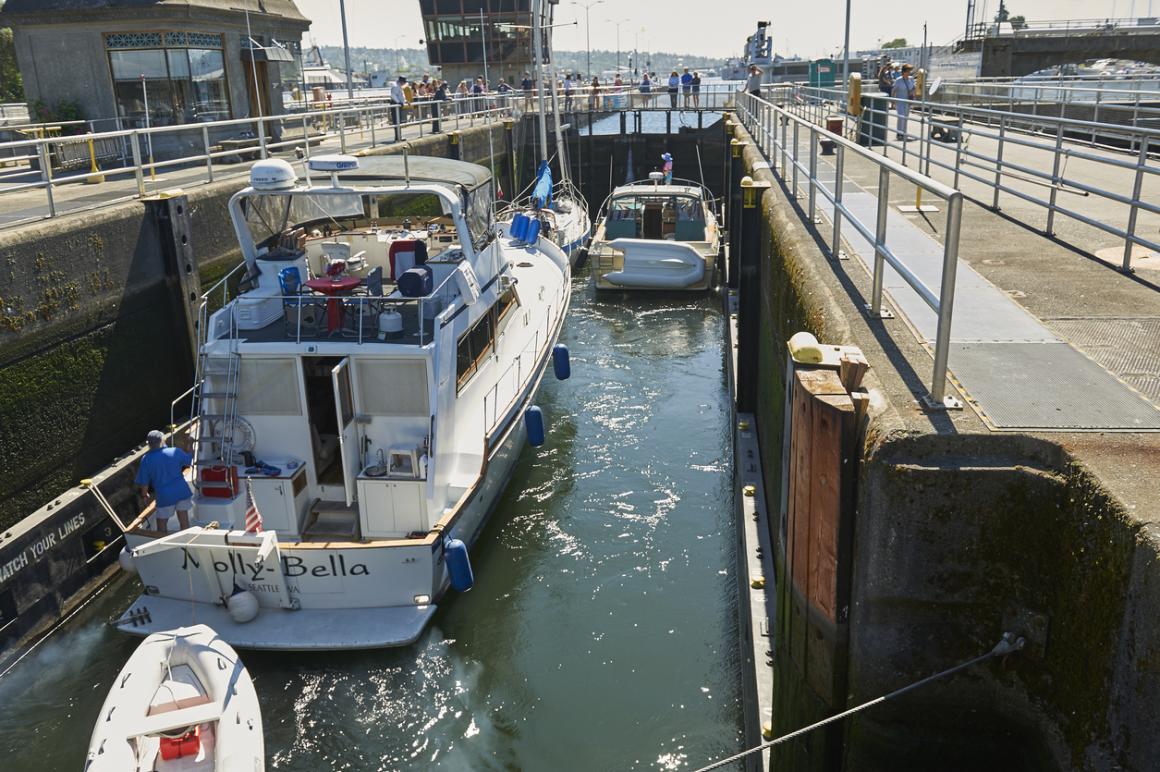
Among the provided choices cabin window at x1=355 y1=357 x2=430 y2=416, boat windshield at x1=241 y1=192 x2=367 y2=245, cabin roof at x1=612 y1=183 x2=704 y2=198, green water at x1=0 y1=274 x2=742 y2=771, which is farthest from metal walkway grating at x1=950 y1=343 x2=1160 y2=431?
cabin roof at x1=612 y1=183 x2=704 y2=198

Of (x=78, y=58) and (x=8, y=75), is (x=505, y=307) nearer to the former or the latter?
(x=78, y=58)

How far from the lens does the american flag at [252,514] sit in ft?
28.3

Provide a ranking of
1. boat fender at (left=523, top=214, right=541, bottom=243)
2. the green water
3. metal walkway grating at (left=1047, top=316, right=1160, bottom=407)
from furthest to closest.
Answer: boat fender at (left=523, top=214, right=541, bottom=243), the green water, metal walkway grating at (left=1047, top=316, right=1160, bottom=407)

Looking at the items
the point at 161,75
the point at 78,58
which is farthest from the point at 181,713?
the point at 78,58

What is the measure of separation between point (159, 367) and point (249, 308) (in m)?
2.38

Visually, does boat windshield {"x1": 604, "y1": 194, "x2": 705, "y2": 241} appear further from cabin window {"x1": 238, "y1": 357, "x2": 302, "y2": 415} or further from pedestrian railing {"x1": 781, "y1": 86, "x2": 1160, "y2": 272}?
cabin window {"x1": 238, "y1": 357, "x2": 302, "y2": 415}

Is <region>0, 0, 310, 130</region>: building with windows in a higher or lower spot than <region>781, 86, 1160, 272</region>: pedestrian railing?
higher

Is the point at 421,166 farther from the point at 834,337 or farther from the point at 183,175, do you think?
the point at 834,337

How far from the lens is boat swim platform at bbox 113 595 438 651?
815cm

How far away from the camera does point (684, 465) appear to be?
Answer: 12.2 meters

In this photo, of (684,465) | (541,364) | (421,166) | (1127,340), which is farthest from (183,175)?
(1127,340)

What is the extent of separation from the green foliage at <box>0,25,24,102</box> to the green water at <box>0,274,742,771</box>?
1631 inches

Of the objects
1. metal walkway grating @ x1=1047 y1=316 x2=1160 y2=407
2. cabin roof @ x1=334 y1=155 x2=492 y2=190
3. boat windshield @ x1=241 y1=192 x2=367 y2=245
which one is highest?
cabin roof @ x1=334 y1=155 x2=492 y2=190

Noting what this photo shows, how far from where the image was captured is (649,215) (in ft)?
75.4
